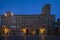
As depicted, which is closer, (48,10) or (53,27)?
(53,27)

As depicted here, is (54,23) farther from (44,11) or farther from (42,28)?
(44,11)

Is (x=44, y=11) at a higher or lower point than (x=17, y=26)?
higher

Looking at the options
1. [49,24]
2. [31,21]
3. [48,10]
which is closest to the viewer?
[49,24]

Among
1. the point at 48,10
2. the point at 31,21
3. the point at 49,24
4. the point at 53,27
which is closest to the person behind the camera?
the point at 53,27

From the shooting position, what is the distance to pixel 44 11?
3522cm

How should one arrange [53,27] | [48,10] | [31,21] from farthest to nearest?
[48,10] < [31,21] < [53,27]

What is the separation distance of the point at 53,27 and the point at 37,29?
3.02 metres

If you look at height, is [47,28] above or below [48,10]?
below

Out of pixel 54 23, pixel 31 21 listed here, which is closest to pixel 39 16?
pixel 31 21

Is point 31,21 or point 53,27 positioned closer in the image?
point 53,27

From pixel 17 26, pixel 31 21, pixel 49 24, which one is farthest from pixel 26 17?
pixel 49 24

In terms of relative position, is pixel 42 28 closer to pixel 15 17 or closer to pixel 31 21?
pixel 31 21

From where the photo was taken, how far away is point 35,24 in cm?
3219

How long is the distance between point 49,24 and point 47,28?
1.84 m
